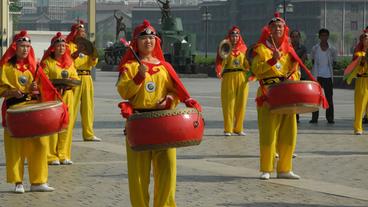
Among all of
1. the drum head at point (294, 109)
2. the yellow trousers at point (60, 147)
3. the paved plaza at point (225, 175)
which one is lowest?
the paved plaza at point (225, 175)

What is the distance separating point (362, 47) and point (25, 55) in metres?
8.22

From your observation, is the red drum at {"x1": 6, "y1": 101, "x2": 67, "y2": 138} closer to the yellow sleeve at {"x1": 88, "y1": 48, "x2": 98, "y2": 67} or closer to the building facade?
the yellow sleeve at {"x1": 88, "y1": 48, "x2": 98, "y2": 67}

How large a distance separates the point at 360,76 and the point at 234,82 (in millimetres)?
2141

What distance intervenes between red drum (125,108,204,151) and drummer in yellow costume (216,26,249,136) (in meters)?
9.71

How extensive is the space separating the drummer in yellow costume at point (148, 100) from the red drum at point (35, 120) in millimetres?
1835

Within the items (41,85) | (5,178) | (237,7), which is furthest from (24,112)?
(237,7)

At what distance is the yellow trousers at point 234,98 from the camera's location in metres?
19.0

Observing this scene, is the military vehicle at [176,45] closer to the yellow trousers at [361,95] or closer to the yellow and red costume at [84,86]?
the yellow trousers at [361,95]

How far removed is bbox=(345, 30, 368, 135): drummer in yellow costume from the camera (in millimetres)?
18625

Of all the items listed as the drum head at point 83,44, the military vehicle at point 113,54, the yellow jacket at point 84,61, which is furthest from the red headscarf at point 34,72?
the military vehicle at point 113,54

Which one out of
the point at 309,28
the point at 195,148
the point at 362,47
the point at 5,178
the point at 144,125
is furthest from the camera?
the point at 309,28

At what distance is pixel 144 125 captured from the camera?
29.9ft

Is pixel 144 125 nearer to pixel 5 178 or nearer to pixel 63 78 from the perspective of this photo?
pixel 5 178

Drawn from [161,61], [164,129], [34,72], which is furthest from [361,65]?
[164,129]
